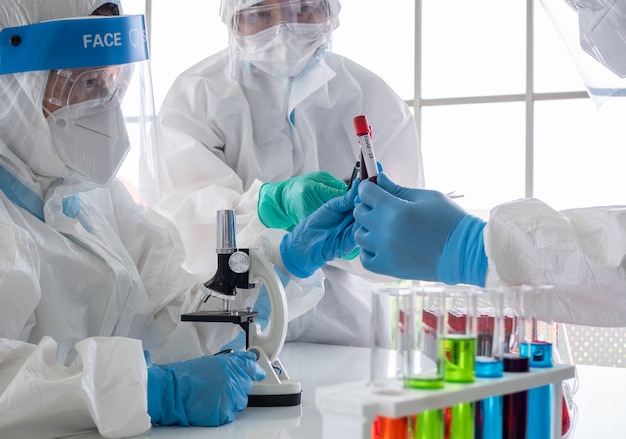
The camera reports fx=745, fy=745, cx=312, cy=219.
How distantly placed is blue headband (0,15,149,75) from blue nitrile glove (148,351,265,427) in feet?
1.96

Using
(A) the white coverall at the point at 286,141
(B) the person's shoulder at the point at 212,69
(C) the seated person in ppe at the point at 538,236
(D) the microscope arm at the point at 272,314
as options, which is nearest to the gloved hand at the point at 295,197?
(A) the white coverall at the point at 286,141

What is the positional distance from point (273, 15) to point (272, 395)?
50.9 inches

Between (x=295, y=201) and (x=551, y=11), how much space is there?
740mm

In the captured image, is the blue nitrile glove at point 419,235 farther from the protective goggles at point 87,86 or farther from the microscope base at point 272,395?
the protective goggles at point 87,86

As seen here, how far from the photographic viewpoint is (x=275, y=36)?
7.34 ft

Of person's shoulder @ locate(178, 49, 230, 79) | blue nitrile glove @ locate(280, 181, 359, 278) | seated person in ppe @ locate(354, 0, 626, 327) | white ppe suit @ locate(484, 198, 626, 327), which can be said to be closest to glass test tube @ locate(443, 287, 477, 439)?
seated person in ppe @ locate(354, 0, 626, 327)

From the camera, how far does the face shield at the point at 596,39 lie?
1422 millimetres

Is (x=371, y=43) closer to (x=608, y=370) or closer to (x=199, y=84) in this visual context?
(x=199, y=84)

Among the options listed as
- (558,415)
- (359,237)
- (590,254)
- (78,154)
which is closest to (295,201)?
(359,237)

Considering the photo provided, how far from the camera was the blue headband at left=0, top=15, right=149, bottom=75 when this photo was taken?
1375 millimetres

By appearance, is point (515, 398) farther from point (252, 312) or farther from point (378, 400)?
point (252, 312)

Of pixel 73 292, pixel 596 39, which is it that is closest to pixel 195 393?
pixel 73 292

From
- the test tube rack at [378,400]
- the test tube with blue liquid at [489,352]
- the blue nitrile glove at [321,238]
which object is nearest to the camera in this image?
the test tube rack at [378,400]

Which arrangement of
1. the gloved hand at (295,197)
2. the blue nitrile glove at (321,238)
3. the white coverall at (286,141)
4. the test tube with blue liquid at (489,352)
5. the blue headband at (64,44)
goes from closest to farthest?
the test tube with blue liquid at (489,352) → the blue headband at (64,44) → the blue nitrile glove at (321,238) → the gloved hand at (295,197) → the white coverall at (286,141)
